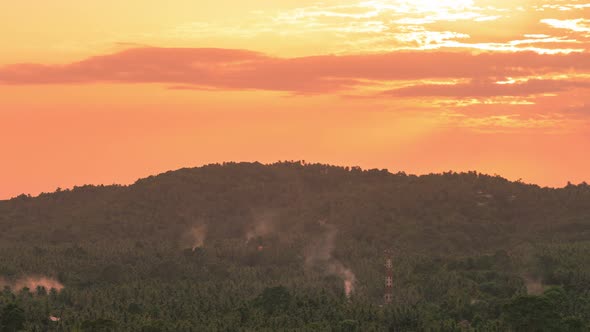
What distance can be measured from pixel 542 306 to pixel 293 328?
44.1 metres

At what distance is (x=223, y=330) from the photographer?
197125 millimetres

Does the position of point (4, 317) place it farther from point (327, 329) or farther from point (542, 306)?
point (542, 306)

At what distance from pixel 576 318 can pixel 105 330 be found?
264 feet

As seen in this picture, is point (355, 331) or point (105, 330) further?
point (355, 331)

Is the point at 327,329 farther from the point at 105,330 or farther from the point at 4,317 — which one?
the point at 4,317

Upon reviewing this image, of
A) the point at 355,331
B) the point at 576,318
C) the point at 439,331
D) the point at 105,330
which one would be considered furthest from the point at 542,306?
the point at 105,330

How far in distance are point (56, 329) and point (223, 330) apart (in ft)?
96.3

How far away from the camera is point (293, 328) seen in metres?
197

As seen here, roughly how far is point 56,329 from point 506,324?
79708mm

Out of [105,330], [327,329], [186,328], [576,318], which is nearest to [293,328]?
[327,329]

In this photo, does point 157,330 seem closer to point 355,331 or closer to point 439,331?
point 355,331

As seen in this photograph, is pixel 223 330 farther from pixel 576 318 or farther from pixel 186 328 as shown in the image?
pixel 576 318

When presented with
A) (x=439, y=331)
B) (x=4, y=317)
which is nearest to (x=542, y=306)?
(x=439, y=331)

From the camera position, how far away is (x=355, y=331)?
198750mm
